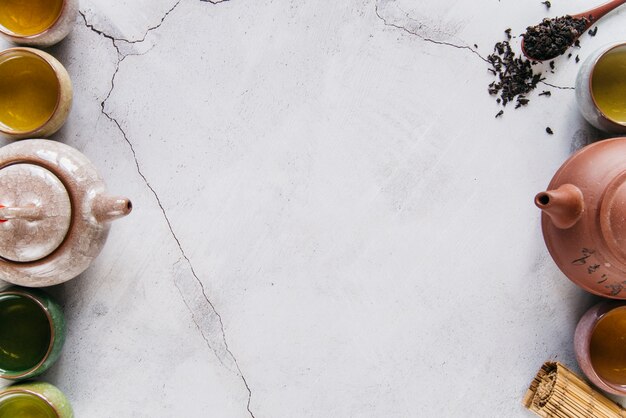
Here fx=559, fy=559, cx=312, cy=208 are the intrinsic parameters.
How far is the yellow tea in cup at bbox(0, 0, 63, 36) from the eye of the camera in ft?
5.14

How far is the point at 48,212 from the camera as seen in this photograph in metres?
1.33

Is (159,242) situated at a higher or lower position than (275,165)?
lower

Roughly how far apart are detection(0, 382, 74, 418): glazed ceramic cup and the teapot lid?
1.26 feet

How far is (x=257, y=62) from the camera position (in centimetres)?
170

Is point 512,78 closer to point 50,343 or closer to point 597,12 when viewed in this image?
point 597,12

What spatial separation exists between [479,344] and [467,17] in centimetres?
99

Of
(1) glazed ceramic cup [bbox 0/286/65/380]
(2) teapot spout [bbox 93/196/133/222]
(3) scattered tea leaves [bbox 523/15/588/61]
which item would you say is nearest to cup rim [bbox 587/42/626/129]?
(3) scattered tea leaves [bbox 523/15/588/61]

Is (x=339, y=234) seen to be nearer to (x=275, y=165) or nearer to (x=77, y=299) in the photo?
(x=275, y=165)

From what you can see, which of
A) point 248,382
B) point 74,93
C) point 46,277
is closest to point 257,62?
point 74,93

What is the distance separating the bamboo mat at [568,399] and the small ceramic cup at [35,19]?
1690 millimetres

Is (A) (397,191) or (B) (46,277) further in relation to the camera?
(A) (397,191)

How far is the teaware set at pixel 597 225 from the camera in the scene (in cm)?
133

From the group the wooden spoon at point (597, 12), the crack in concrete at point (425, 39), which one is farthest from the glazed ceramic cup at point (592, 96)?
the crack in concrete at point (425, 39)

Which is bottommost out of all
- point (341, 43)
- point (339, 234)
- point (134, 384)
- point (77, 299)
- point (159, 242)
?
point (134, 384)
